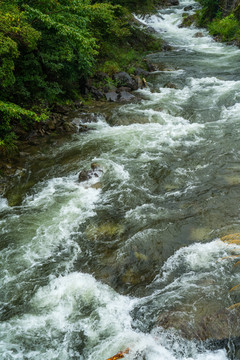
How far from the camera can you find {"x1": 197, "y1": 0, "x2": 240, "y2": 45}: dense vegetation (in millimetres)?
23344

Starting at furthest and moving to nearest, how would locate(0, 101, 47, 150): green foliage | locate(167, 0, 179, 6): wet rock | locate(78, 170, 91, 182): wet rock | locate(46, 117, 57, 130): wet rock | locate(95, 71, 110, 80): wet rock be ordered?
locate(167, 0, 179, 6): wet rock, locate(95, 71, 110, 80): wet rock, locate(46, 117, 57, 130): wet rock, locate(78, 170, 91, 182): wet rock, locate(0, 101, 47, 150): green foliage

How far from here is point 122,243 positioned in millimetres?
5871

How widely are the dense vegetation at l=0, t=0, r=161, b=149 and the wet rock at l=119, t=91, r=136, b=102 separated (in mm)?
2071

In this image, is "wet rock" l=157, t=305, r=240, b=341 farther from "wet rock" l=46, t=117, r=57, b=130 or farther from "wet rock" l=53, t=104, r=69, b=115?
"wet rock" l=53, t=104, r=69, b=115

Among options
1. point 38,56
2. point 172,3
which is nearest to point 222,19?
point 172,3

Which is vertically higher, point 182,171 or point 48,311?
point 182,171

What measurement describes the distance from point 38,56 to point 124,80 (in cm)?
599

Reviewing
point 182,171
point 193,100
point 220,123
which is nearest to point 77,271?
point 182,171

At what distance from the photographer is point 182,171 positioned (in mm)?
8227

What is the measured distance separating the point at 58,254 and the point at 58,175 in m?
3.40

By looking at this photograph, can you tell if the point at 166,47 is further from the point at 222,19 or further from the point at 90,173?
the point at 90,173

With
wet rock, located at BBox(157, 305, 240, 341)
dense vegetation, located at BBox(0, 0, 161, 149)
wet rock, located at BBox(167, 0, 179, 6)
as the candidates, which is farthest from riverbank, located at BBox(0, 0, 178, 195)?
wet rock, located at BBox(167, 0, 179, 6)

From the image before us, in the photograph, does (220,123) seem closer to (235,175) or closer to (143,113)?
(143,113)

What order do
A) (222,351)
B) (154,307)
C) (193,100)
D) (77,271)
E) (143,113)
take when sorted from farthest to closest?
(193,100) < (143,113) < (77,271) < (154,307) < (222,351)
